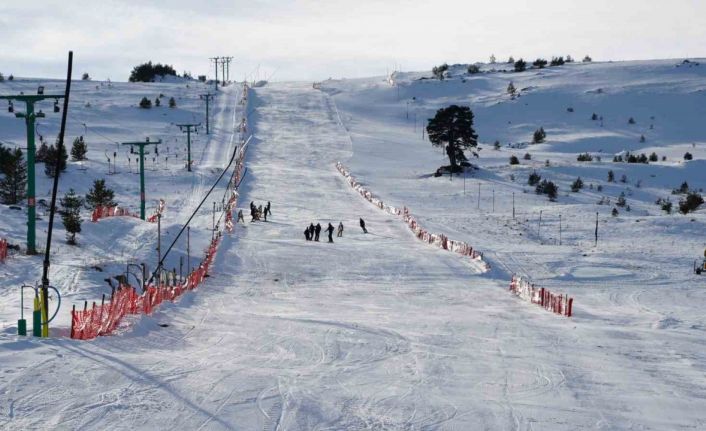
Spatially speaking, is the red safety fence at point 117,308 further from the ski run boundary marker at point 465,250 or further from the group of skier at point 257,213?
the group of skier at point 257,213

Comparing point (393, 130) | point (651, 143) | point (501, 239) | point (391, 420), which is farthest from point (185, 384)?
point (393, 130)

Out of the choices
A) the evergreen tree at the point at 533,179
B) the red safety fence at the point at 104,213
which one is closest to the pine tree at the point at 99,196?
the red safety fence at the point at 104,213

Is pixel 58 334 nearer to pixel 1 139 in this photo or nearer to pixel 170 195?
pixel 170 195

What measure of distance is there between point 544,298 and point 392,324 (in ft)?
22.2

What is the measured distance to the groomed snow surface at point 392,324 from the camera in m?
11.8

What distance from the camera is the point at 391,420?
11.4m

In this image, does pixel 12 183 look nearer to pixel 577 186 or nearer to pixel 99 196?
pixel 99 196

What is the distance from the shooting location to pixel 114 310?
17.1m

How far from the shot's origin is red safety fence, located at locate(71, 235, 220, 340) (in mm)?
15609

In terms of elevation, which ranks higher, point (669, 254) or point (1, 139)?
point (1, 139)

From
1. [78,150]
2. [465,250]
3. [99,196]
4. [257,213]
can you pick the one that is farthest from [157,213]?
[78,150]

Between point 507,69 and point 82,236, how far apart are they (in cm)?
→ 9791

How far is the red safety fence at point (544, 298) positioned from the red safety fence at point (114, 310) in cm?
1017

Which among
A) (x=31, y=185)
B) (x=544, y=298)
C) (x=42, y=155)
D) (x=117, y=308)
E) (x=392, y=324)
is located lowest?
(x=544, y=298)
